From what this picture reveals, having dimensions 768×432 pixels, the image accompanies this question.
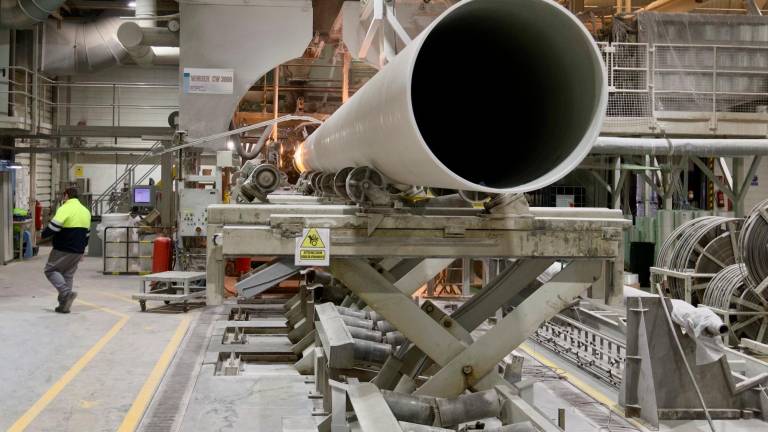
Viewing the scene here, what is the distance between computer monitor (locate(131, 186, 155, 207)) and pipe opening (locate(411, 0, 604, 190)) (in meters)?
14.7

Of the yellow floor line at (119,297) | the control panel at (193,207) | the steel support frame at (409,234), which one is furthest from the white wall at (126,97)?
the steel support frame at (409,234)

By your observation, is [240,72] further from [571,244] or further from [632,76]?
[571,244]

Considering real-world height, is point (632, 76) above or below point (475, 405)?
above

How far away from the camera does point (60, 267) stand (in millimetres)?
10430

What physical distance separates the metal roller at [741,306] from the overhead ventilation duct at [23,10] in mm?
12634

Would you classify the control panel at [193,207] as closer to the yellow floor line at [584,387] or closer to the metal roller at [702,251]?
the yellow floor line at [584,387]

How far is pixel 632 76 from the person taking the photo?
12758 mm

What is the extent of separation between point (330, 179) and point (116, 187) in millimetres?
19664

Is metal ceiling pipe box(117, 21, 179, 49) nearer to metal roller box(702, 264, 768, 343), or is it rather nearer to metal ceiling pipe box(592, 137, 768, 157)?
metal ceiling pipe box(592, 137, 768, 157)

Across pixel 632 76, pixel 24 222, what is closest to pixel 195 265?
pixel 24 222

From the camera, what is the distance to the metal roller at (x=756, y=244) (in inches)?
325

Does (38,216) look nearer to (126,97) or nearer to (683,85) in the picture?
(126,97)

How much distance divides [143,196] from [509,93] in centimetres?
1516

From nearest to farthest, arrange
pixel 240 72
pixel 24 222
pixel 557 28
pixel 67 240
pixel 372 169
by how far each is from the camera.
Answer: pixel 557 28 < pixel 372 169 < pixel 67 240 < pixel 240 72 < pixel 24 222
